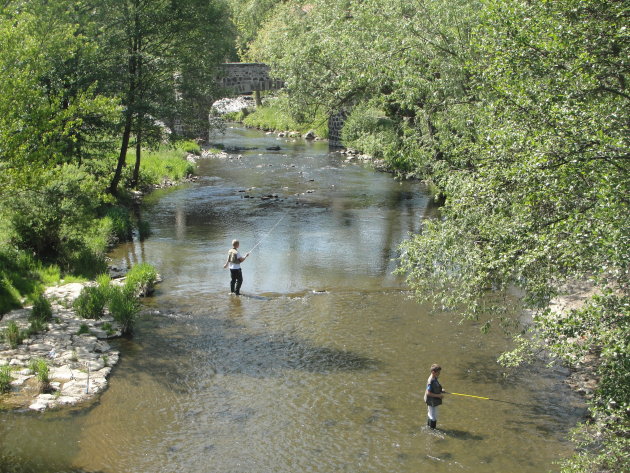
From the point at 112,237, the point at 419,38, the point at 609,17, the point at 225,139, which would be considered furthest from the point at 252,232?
the point at 225,139

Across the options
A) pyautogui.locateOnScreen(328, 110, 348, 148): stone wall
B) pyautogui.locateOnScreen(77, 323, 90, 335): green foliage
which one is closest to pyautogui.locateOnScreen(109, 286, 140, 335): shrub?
pyautogui.locateOnScreen(77, 323, 90, 335): green foliage

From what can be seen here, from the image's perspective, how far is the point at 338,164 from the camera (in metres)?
44.3

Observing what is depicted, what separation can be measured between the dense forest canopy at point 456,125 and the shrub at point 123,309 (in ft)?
9.84

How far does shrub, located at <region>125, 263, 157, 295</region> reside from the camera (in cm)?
1800

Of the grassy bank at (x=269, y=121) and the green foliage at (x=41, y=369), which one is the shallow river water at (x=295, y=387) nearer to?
the green foliage at (x=41, y=369)

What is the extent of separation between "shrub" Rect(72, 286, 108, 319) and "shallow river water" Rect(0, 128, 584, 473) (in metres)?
1.13

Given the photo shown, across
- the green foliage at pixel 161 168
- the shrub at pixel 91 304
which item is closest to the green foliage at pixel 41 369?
the shrub at pixel 91 304

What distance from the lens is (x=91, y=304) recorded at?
52.1 ft

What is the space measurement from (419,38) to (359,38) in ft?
12.4

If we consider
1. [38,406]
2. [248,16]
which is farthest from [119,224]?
[248,16]

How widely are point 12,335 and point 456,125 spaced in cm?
1391

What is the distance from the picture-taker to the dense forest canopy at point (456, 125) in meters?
8.74

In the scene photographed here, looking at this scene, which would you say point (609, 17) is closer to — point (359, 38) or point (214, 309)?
point (214, 309)

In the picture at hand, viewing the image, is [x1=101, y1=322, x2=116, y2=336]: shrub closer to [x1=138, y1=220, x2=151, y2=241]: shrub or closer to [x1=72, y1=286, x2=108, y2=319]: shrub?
[x1=72, y1=286, x2=108, y2=319]: shrub
